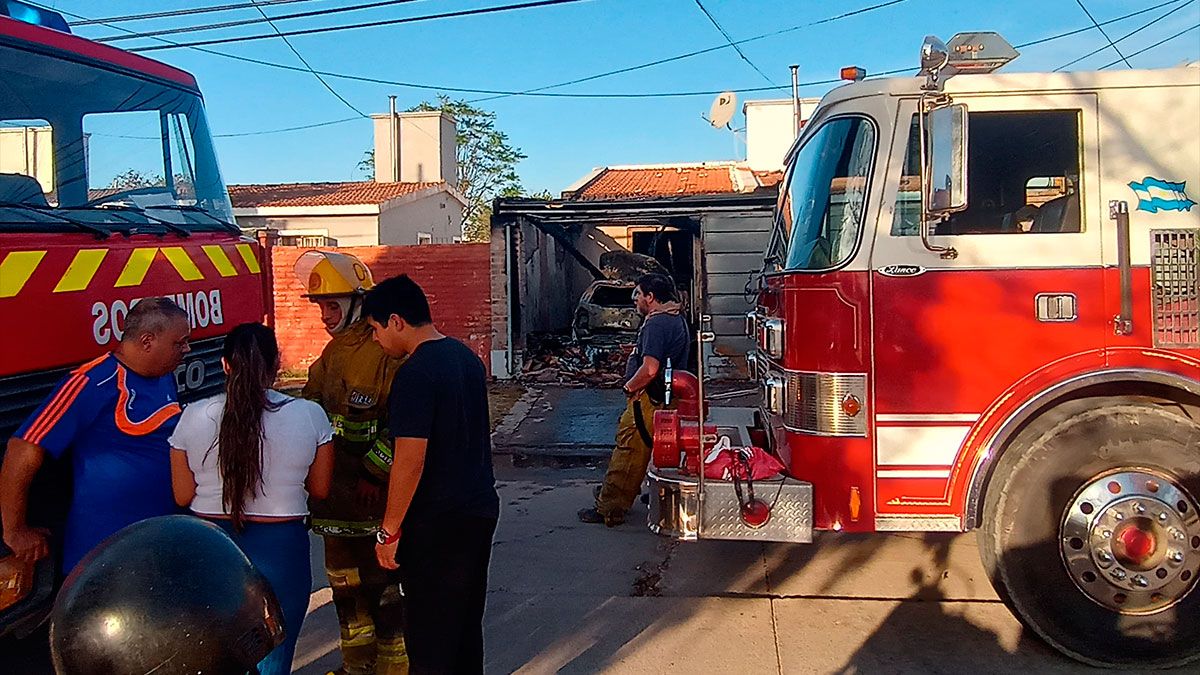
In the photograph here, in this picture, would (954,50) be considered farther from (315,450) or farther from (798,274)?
(315,450)

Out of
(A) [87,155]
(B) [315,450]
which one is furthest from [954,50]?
(A) [87,155]

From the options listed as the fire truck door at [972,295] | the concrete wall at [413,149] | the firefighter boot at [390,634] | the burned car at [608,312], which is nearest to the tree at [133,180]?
the firefighter boot at [390,634]

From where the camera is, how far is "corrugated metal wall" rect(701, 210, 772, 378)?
14.9m

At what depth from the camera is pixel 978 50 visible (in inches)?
162

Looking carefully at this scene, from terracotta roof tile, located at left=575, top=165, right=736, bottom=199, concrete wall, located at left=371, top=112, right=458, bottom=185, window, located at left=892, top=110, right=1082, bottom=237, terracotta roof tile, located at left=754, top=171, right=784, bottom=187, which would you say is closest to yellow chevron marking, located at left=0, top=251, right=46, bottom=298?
window, located at left=892, top=110, right=1082, bottom=237

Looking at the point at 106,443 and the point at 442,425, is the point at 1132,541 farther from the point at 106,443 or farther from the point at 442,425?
the point at 106,443

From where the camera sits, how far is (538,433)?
10.8 m

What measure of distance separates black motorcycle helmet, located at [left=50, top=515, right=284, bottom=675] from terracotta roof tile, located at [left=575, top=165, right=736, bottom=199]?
22711 millimetres

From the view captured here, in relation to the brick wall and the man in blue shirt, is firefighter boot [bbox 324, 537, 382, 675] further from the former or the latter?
the brick wall

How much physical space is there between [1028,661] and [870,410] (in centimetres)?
141

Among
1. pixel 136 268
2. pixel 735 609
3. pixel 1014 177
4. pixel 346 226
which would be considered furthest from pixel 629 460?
pixel 346 226

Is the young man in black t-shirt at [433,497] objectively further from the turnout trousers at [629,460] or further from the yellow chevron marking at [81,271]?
the turnout trousers at [629,460]

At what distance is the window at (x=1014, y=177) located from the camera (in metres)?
4.16

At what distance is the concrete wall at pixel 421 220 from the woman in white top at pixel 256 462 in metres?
22.6
